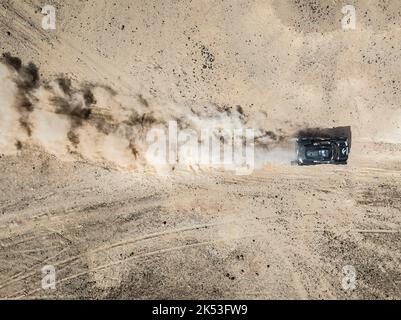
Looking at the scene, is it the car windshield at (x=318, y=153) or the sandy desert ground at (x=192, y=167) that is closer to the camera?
the sandy desert ground at (x=192, y=167)

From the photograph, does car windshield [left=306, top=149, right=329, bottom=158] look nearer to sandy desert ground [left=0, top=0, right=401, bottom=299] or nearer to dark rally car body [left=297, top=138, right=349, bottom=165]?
dark rally car body [left=297, top=138, right=349, bottom=165]

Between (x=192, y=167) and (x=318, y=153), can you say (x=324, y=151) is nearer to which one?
(x=318, y=153)

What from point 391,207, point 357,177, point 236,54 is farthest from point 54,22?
point 391,207

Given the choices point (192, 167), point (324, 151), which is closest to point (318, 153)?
point (324, 151)

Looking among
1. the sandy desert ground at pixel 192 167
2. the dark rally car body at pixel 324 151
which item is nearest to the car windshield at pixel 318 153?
the dark rally car body at pixel 324 151

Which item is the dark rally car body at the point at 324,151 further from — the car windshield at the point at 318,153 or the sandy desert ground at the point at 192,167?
the sandy desert ground at the point at 192,167

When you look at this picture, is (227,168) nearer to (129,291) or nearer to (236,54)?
(236,54)
